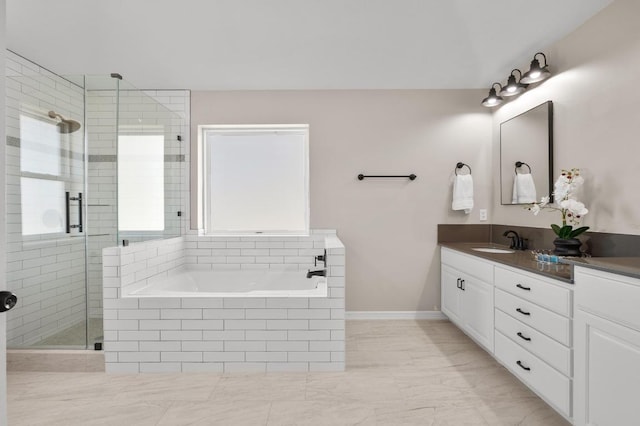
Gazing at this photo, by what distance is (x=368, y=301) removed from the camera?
349 cm

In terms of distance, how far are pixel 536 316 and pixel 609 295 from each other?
52cm

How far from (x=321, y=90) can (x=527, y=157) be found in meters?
2.03

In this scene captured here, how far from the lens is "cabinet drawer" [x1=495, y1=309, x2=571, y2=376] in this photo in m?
1.68

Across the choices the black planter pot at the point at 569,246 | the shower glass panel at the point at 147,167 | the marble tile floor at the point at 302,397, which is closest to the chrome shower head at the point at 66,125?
the shower glass panel at the point at 147,167

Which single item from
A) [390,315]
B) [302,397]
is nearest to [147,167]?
[302,397]

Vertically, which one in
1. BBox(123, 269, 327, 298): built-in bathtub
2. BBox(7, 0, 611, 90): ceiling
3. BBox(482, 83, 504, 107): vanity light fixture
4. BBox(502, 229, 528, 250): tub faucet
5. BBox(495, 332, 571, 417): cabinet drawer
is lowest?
BBox(495, 332, 571, 417): cabinet drawer

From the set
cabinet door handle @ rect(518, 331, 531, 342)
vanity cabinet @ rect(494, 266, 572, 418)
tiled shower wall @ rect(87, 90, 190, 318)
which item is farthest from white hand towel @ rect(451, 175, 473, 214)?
tiled shower wall @ rect(87, 90, 190, 318)

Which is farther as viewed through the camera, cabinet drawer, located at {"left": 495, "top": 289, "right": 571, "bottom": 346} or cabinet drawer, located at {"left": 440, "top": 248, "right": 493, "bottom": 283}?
cabinet drawer, located at {"left": 440, "top": 248, "right": 493, "bottom": 283}

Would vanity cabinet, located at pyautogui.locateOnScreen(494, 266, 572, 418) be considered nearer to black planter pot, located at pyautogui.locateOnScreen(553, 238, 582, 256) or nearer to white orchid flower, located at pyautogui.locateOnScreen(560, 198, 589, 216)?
black planter pot, located at pyautogui.locateOnScreen(553, 238, 582, 256)

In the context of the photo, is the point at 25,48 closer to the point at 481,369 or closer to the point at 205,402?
the point at 205,402

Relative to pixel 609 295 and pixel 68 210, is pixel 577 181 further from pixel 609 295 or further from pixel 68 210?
pixel 68 210

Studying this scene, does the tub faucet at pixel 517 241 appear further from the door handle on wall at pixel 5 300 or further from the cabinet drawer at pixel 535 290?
the door handle on wall at pixel 5 300

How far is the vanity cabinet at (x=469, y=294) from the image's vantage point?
8.02 ft

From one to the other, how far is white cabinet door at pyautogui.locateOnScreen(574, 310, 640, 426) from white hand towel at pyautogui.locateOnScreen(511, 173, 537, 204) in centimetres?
151
